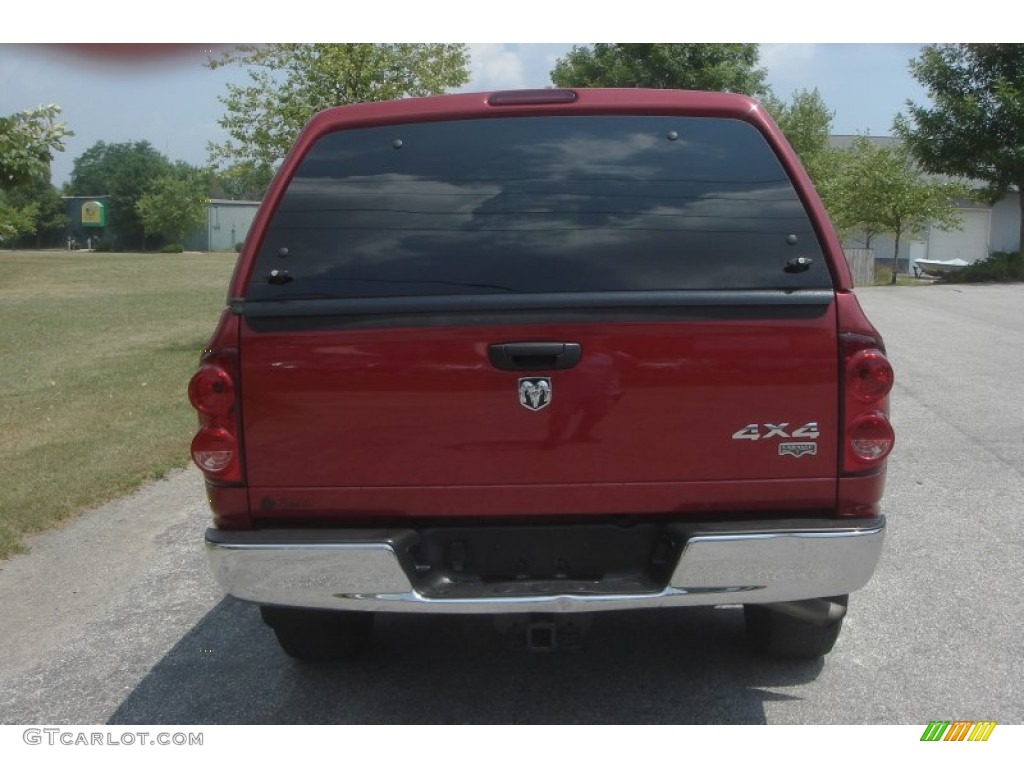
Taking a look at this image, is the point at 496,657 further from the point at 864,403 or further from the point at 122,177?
the point at 122,177

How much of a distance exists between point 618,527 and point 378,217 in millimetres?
1265

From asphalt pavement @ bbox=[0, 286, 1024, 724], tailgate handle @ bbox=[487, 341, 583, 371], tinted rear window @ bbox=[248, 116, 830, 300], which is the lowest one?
asphalt pavement @ bbox=[0, 286, 1024, 724]

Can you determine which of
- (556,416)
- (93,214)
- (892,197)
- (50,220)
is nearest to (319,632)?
(556,416)

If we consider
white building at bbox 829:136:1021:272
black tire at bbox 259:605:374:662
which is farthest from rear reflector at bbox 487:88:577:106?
white building at bbox 829:136:1021:272

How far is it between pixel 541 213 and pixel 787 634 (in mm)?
1943

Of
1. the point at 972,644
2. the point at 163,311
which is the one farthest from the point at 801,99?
the point at 972,644

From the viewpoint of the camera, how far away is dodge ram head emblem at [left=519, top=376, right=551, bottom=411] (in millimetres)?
3477

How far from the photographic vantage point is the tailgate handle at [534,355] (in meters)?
3.45

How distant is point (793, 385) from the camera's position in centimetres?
345

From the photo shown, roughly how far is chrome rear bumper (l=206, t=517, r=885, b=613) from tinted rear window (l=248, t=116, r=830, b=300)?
0.77 m

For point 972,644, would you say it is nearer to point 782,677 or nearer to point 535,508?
point 782,677

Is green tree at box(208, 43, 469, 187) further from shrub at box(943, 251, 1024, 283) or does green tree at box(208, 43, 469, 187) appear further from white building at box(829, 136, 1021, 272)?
white building at box(829, 136, 1021, 272)

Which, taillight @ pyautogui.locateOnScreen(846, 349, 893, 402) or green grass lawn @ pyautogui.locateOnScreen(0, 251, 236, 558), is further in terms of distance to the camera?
green grass lawn @ pyautogui.locateOnScreen(0, 251, 236, 558)

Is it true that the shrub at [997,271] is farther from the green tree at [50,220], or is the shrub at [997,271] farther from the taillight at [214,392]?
the green tree at [50,220]
